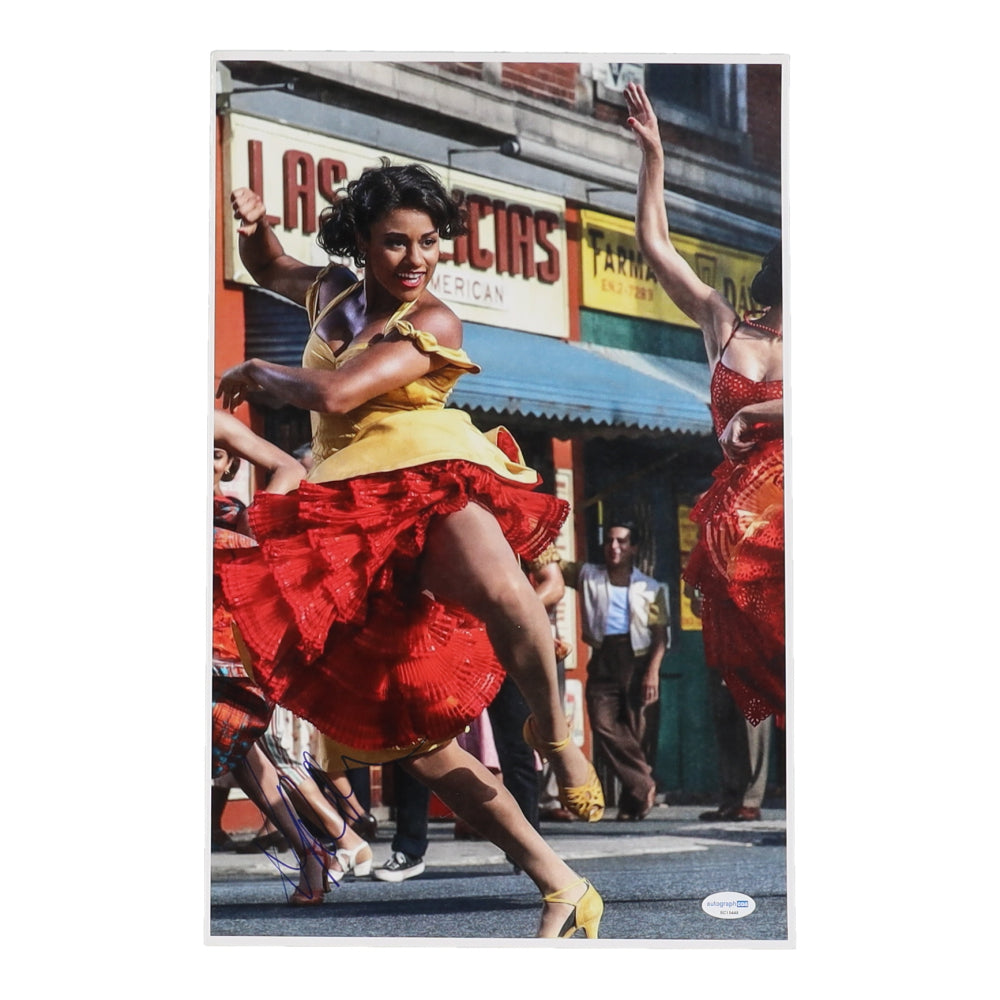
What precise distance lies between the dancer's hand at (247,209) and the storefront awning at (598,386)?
2.99 ft

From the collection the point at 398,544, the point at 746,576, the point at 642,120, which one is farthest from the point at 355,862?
the point at 642,120

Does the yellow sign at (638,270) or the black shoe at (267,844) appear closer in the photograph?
the black shoe at (267,844)

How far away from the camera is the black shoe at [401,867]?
715 cm

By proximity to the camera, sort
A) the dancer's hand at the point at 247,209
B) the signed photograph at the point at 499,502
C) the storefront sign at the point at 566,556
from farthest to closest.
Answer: the storefront sign at the point at 566,556
the dancer's hand at the point at 247,209
the signed photograph at the point at 499,502

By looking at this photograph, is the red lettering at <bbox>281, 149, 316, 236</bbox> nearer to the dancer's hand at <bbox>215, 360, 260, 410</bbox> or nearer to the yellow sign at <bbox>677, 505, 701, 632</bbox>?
the dancer's hand at <bbox>215, 360, 260, 410</bbox>

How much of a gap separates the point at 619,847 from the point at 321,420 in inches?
74.4

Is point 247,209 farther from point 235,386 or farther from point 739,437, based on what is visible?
point 739,437

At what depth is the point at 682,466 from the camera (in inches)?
288

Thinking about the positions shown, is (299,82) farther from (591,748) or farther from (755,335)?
(591,748)

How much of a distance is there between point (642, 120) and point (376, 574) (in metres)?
1.96

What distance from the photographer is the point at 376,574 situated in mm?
6820

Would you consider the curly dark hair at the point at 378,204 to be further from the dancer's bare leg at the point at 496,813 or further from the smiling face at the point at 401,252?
the dancer's bare leg at the point at 496,813

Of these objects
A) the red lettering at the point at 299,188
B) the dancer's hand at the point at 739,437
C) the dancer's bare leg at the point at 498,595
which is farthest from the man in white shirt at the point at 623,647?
the red lettering at the point at 299,188
